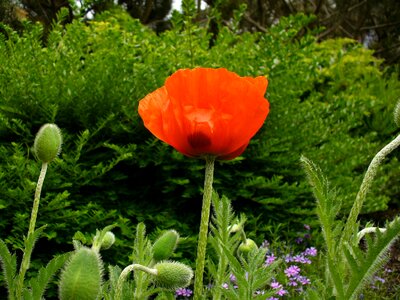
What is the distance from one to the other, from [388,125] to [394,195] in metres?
0.59

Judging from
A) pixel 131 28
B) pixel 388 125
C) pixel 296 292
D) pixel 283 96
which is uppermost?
pixel 388 125

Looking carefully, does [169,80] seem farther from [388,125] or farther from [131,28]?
[388,125]

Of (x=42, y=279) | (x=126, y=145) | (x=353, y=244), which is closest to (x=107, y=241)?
(x=42, y=279)

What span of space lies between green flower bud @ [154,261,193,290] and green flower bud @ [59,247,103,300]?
0.11 meters

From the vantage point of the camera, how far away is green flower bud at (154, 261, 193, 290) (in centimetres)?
74

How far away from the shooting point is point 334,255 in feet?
2.60

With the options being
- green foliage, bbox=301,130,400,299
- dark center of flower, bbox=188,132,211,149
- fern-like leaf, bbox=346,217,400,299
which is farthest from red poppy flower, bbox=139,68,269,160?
fern-like leaf, bbox=346,217,400,299

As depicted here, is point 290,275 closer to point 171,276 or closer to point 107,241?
point 107,241

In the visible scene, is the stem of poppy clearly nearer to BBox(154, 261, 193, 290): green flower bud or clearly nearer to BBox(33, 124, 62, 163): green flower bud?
BBox(154, 261, 193, 290): green flower bud

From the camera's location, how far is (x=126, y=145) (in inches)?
109

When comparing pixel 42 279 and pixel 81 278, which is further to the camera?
pixel 42 279

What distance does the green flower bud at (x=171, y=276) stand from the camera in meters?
0.74

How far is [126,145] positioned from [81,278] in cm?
213

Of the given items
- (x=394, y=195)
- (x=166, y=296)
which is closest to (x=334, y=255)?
(x=166, y=296)
